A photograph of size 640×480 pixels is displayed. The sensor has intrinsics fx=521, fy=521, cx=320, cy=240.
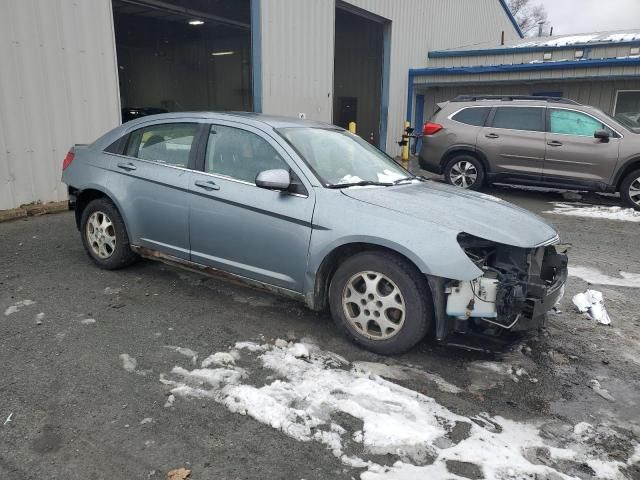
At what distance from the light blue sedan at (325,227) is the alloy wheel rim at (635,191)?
6408 mm

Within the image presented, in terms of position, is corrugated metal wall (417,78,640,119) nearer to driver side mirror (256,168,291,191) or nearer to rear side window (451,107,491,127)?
rear side window (451,107,491,127)

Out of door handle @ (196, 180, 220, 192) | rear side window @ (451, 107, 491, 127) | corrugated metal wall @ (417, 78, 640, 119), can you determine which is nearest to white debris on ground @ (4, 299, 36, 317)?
door handle @ (196, 180, 220, 192)

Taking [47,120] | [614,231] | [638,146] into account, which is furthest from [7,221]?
[638,146]

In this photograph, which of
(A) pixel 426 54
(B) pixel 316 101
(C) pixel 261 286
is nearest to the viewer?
(C) pixel 261 286

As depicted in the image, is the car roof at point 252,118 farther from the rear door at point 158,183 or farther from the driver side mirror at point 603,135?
the driver side mirror at point 603,135

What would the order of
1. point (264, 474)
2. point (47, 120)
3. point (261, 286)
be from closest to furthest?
point (264, 474), point (261, 286), point (47, 120)

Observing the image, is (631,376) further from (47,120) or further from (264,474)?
(47,120)

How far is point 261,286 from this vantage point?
4062 mm

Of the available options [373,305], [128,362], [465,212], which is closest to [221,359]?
[128,362]

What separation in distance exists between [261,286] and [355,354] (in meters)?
0.93

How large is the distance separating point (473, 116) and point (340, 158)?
23.3ft

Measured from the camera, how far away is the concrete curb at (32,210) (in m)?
7.36

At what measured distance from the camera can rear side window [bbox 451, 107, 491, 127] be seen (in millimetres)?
10422

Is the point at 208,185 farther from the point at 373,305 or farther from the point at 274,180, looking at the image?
the point at 373,305
